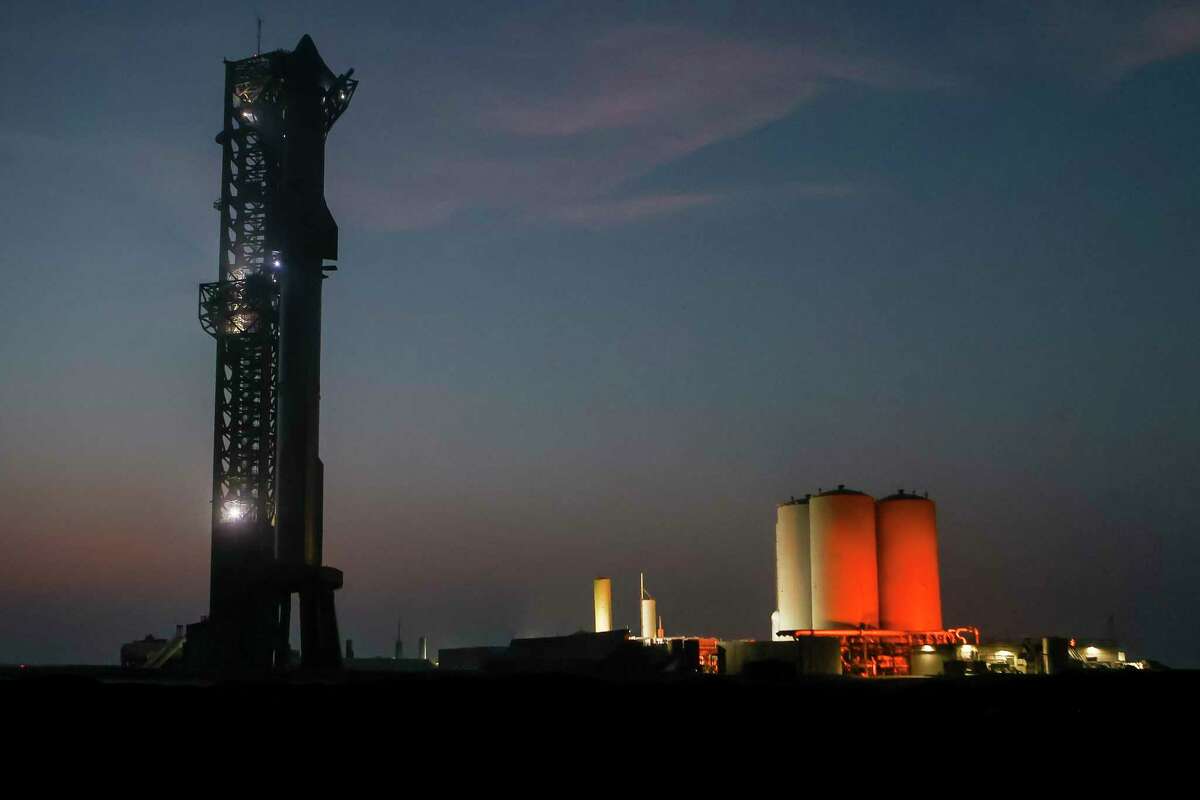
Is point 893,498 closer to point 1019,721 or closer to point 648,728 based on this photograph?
point 1019,721

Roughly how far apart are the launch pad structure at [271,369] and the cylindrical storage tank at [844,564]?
23942 mm

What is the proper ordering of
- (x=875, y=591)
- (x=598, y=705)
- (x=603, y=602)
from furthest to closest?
1. (x=603, y=602)
2. (x=875, y=591)
3. (x=598, y=705)

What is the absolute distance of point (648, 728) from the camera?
31000 millimetres

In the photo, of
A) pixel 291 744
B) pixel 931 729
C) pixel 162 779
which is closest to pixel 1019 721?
pixel 931 729

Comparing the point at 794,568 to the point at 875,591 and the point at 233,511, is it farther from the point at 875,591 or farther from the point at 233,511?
the point at 233,511

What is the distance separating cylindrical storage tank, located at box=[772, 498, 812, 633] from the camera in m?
69.7

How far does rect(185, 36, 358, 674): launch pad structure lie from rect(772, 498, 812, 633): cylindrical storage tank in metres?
23.2

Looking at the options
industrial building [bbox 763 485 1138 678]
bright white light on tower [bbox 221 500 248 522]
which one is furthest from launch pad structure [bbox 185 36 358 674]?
industrial building [bbox 763 485 1138 678]

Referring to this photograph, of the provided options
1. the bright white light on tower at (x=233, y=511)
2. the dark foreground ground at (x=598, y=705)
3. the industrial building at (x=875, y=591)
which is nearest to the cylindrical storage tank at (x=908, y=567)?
the industrial building at (x=875, y=591)

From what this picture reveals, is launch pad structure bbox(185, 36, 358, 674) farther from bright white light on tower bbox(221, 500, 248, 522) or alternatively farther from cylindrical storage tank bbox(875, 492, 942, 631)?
cylindrical storage tank bbox(875, 492, 942, 631)

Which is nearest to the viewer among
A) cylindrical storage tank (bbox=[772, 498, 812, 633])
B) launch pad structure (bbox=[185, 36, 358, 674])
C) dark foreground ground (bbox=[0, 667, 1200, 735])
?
dark foreground ground (bbox=[0, 667, 1200, 735])

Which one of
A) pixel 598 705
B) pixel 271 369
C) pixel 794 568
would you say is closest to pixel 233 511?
pixel 271 369

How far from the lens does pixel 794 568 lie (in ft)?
232

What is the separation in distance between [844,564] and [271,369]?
30.5m
